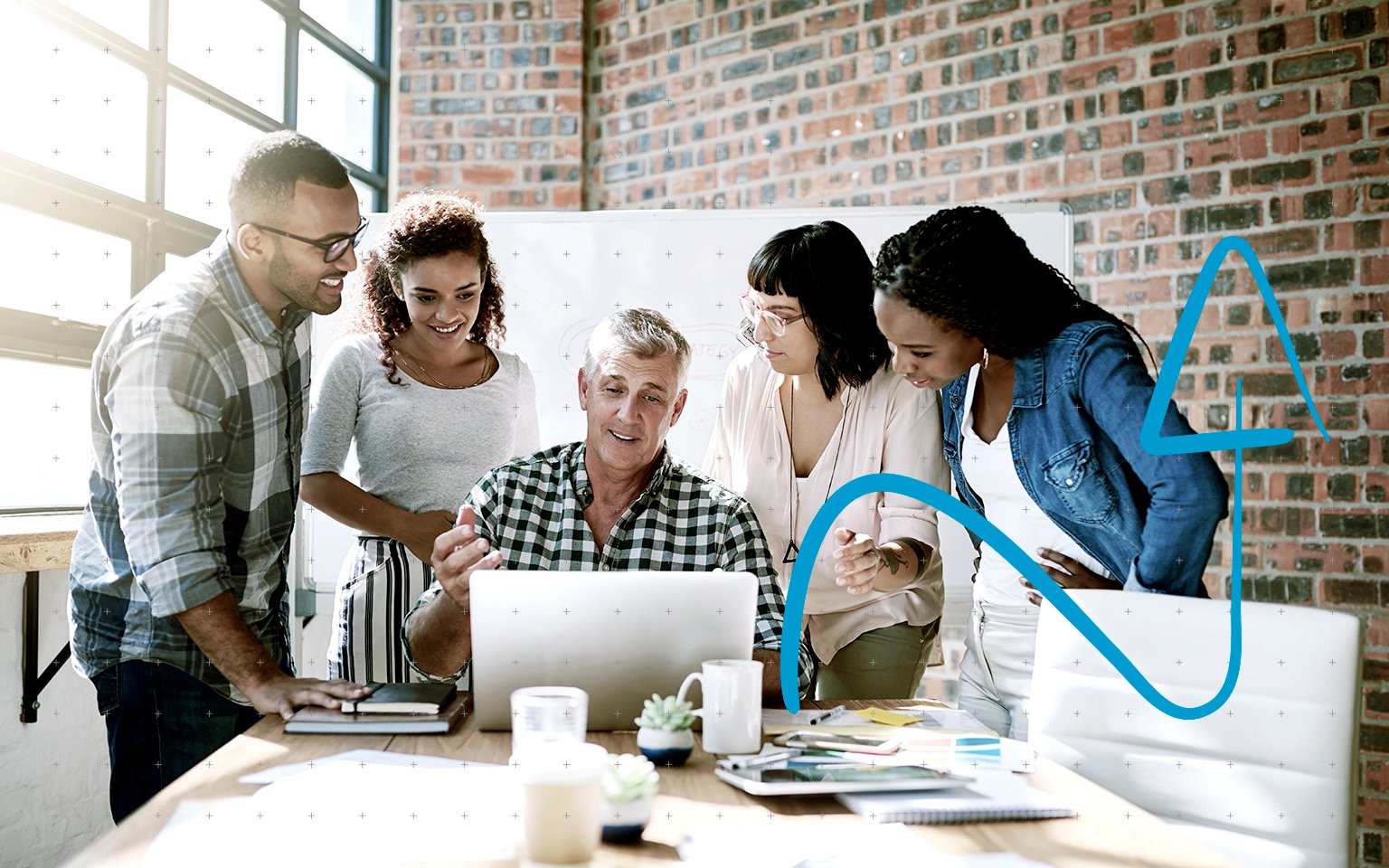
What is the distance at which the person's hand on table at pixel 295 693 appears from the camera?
154 centimetres

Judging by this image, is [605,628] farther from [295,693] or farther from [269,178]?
[269,178]

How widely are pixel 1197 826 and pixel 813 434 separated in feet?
3.31

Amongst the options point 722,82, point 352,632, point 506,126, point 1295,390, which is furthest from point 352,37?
point 1295,390

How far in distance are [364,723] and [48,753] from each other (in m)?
1.49

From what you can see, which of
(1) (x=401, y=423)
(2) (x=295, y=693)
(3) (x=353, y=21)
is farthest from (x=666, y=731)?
(3) (x=353, y=21)

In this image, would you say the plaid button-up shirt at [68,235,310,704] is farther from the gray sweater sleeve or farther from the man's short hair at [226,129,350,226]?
the gray sweater sleeve

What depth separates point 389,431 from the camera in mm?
2297

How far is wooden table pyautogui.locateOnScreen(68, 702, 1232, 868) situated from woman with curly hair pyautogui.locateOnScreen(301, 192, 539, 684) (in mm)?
813

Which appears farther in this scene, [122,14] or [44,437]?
[122,14]

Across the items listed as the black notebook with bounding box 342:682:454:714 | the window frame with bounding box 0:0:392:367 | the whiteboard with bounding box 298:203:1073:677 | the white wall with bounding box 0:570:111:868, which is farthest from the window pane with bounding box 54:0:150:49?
the black notebook with bounding box 342:682:454:714

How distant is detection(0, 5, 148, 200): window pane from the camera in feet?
8.31

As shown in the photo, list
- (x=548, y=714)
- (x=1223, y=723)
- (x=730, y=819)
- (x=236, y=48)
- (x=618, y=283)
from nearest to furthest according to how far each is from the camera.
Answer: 1. (x=730, y=819)
2. (x=548, y=714)
3. (x=1223, y=723)
4. (x=618, y=283)
5. (x=236, y=48)

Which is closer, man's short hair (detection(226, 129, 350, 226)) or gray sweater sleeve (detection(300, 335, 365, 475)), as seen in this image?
man's short hair (detection(226, 129, 350, 226))

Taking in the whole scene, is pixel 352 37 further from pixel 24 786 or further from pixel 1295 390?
pixel 1295 390
